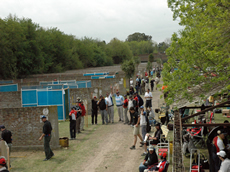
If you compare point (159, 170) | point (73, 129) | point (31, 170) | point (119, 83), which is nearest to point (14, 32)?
point (119, 83)

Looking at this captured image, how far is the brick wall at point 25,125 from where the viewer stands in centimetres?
1326

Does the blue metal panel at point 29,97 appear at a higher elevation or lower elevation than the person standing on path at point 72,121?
higher

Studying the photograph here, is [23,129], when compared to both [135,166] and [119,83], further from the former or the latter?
[119,83]

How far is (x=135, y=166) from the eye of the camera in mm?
10484

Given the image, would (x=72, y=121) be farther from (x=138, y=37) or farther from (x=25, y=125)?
(x=138, y=37)

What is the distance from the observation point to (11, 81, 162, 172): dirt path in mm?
10653

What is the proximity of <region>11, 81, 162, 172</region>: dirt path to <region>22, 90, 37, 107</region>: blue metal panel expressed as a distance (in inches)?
293

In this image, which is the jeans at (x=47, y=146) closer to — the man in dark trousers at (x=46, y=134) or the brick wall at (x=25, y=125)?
the man in dark trousers at (x=46, y=134)

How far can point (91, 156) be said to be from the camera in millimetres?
11961

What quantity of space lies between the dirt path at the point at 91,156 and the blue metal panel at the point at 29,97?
7437 mm

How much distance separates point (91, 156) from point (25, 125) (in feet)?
11.8

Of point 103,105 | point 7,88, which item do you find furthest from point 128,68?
point 103,105

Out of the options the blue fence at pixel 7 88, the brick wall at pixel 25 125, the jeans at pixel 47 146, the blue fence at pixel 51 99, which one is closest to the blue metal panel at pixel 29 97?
the blue fence at pixel 51 99

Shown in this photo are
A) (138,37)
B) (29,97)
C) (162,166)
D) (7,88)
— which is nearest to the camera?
(162,166)
